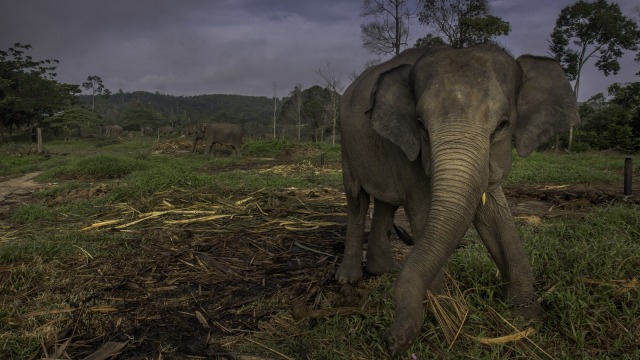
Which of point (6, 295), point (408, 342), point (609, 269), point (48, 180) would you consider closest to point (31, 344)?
point (6, 295)

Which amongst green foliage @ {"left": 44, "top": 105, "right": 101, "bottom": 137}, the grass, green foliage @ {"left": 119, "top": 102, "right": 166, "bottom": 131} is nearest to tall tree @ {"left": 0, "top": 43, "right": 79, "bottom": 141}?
green foliage @ {"left": 44, "top": 105, "right": 101, "bottom": 137}

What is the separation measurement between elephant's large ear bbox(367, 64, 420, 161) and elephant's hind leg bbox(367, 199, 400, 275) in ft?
5.03

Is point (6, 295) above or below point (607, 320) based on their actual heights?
below

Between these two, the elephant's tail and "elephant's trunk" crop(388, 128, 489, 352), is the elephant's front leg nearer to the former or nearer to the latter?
"elephant's trunk" crop(388, 128, 489, 352)

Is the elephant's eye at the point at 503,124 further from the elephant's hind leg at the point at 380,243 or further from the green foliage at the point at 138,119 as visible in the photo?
the green foliage at the point at 138,119

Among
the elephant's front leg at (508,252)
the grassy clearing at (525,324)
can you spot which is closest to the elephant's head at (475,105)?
the elephant's front leg at (508,252)

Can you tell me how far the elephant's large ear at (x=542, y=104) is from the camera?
2934mm

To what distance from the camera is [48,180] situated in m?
12.2

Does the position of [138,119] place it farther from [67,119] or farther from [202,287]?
[202,287]

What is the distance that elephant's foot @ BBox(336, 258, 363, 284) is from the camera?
4281 mm

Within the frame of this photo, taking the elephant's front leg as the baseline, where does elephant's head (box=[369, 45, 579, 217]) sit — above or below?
above

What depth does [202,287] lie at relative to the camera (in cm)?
420

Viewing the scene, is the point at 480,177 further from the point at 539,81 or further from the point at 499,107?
the point at 539,81

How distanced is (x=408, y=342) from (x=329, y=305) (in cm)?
121
